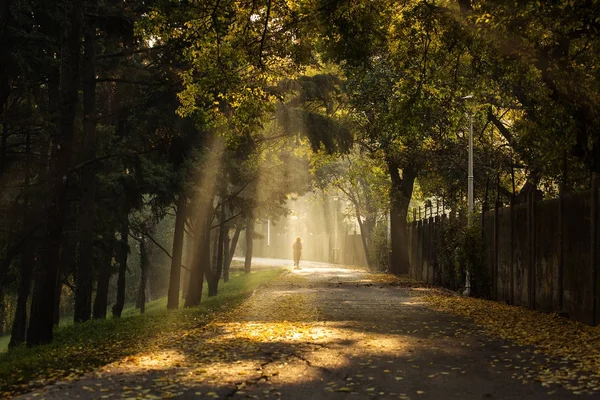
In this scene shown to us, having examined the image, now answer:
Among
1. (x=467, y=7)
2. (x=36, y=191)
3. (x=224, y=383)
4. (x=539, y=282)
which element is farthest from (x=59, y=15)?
(x=224, y=383)

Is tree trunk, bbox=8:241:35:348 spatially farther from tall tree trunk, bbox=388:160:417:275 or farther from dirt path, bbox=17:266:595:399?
tall tree trunk, bbox=388:160:417:275

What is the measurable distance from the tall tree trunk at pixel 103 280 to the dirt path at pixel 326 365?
12.7 m

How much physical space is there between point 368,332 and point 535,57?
6.13 meters

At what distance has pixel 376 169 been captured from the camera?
3975 centimetres

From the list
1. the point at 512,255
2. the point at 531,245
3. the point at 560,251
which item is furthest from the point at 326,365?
the point at 512,255

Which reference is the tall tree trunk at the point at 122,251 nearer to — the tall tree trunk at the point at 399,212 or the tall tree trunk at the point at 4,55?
the tall tree trunk at the point at 4,55

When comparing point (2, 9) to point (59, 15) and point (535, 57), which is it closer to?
point (59, 15)

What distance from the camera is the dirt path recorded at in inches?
305

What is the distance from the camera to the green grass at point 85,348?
31.1 feet

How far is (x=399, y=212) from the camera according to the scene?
3738 centimetres

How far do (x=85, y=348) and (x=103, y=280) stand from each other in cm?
1562

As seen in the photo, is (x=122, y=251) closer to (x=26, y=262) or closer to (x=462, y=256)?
(x=26, y=262)

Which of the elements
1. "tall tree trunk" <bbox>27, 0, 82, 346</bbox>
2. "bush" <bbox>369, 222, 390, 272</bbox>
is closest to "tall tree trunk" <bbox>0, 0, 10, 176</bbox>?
"tall tree trunk" <bbox>27, 0, 82, 346</bbox>

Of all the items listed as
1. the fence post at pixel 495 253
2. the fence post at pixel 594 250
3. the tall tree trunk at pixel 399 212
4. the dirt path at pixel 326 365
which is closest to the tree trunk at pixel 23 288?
the dirt path at pixel 326 365
